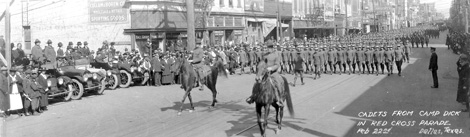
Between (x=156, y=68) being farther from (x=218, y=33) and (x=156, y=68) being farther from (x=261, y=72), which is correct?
(x=218, y=33)

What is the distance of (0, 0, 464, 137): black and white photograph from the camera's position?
9.71 m

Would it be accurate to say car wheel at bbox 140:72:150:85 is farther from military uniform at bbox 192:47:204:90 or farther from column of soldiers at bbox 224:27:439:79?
military uniform at bbox 192:47:204:90

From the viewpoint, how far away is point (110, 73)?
18.2 metres

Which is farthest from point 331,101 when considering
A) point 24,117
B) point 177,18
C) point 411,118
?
point 177,18

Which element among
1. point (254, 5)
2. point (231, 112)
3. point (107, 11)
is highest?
point (254, 5)

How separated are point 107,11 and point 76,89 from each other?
13708mm

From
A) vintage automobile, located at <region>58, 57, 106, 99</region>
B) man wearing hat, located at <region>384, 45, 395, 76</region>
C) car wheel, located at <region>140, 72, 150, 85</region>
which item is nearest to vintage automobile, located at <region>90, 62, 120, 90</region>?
vintage automobile, located at <region>58, 57, 106, 99</region>

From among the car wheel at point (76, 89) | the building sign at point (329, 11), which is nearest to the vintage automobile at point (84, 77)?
the car wheel at point (76, 89)

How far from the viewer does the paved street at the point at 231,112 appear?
978cm

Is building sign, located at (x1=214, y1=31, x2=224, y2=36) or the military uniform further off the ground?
building sign, located at (x1=214, y1=31, x2=224, y2=36)

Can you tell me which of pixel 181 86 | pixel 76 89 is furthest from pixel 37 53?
pixel 181 86

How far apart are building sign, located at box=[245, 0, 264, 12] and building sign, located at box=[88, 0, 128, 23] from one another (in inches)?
617

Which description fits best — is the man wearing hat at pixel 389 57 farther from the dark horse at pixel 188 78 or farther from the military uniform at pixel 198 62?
the military uniform at pixel 198 62

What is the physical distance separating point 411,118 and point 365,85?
296 inches
